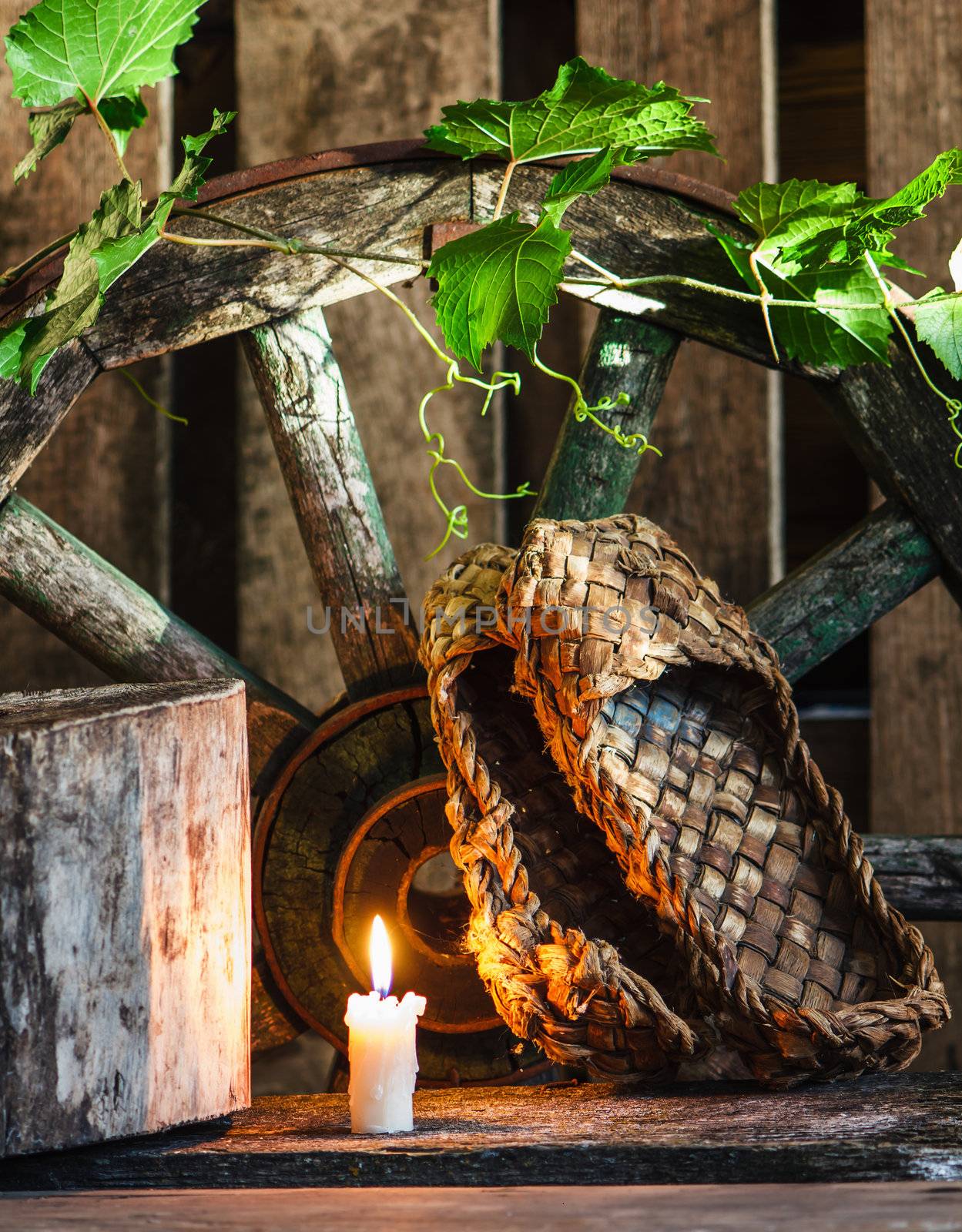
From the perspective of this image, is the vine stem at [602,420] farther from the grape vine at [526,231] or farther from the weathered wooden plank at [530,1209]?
the weathered wooden plank at [530,1209]

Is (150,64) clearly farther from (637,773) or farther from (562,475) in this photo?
(637,773)

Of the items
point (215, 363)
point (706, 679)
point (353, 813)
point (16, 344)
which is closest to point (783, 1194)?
point (706, 679)

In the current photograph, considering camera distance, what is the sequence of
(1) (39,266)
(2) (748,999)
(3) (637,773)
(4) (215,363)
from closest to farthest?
(2) (748,999)
(3) (637,773)
(1) (39,266)
(4) (215,363)

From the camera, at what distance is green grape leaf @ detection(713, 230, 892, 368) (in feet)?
3.64

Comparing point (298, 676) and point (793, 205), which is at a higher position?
point (793, 205)

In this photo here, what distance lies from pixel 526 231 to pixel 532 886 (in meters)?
0.56

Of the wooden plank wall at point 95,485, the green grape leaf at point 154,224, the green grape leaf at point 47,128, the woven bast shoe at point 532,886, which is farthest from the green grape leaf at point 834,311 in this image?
the wooden plank wall at point 95,485

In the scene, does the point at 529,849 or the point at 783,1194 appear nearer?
the point at 783,1194

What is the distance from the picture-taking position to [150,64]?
3.14ft

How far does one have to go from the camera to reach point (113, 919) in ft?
2.79

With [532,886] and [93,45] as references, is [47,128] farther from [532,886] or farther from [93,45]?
[532,886]

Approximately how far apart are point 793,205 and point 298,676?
0.88 m

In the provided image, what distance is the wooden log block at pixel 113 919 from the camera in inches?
32.3

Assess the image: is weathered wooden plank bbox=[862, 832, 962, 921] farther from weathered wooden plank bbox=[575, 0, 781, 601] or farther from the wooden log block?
the wooden log block
